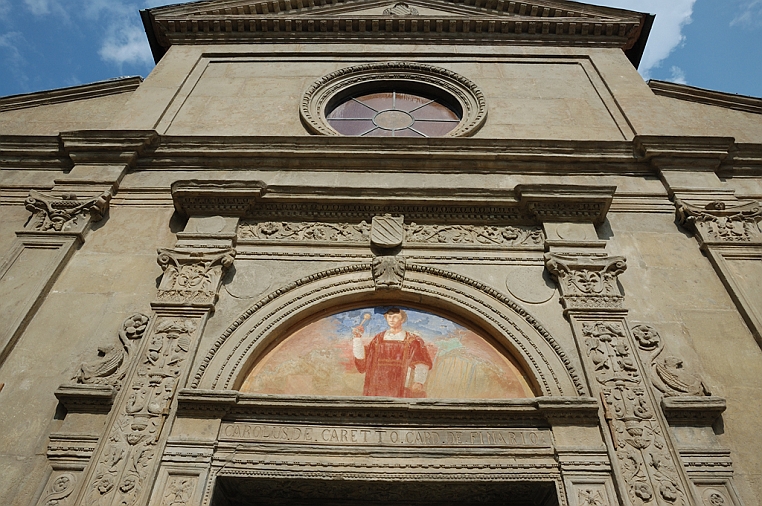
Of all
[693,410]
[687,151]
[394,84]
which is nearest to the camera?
[693,410]

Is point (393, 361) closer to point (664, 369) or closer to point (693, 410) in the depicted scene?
point (664, 369)

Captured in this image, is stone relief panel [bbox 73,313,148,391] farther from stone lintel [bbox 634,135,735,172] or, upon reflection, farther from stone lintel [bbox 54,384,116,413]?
stone lintel [bbox 634,135,735,172]

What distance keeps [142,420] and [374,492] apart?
2.27m

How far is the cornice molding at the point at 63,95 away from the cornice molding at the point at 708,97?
9.84 metres

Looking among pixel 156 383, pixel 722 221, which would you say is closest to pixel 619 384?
pixel 722 221

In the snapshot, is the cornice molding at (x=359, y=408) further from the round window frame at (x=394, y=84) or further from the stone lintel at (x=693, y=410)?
the round window frame at (x=394, y=84)

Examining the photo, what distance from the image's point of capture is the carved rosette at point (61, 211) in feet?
24.0

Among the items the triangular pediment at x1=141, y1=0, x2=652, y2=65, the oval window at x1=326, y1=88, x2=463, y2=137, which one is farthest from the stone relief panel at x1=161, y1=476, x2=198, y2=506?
the triangular pediment at x1=141, y1=0, x2=652, y2=65

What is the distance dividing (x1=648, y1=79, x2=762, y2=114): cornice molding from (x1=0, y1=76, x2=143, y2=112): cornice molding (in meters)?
9.84

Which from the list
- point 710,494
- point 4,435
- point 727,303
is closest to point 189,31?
point 4,435

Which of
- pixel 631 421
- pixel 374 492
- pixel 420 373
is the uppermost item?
pixel 420 373

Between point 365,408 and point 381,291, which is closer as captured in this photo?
point 365,408

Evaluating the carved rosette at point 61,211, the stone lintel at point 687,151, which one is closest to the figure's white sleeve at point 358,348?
the carved rosette at point 61,211

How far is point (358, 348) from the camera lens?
20.8 feet
